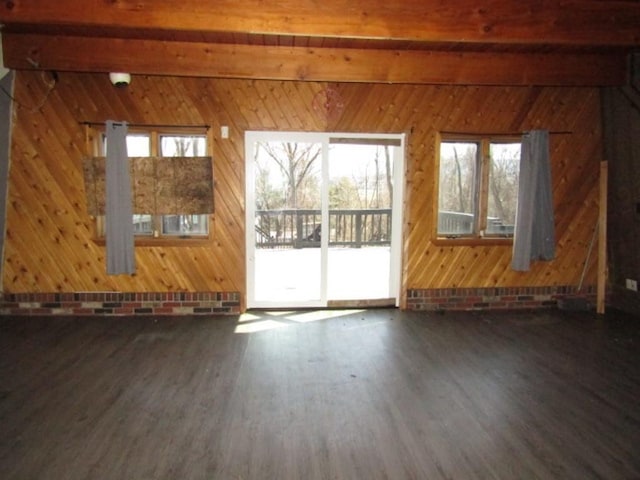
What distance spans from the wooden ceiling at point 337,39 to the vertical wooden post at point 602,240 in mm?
1033

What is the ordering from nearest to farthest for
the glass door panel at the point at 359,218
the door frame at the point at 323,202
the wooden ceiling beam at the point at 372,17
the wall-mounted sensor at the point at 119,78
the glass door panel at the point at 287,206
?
the wooden ceiling beam at the point at 372,17 < the wall-mounted sensor at the point at 119,78 < the door frame at the point at 323,202 < the glass door panel at the point at 287,206 < the glass door panel at the point at 359,218

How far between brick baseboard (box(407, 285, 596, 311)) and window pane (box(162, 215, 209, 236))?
2.54 m

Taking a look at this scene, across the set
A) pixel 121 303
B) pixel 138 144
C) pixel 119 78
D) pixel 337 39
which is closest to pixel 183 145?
pixel 138 144

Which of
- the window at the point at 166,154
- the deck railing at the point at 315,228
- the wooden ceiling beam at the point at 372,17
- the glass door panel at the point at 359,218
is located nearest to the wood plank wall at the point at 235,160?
the window at the point at 166,154

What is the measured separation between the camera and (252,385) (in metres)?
2.82

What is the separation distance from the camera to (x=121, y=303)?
4391 mm

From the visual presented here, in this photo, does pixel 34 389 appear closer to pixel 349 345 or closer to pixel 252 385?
pixel 252 385

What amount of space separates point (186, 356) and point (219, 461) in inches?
57.0

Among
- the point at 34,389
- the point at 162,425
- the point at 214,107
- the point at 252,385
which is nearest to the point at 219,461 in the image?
the point at 162,425

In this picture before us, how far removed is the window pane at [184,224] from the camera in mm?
4496

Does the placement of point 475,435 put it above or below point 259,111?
below

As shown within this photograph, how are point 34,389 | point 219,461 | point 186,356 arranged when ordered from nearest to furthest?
point 219,461
point 34,389
point 186,356

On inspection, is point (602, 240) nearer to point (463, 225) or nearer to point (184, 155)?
point (463, 225)

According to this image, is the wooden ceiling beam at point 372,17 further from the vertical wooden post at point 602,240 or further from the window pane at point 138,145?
the vertical wooden post at point 602,240
